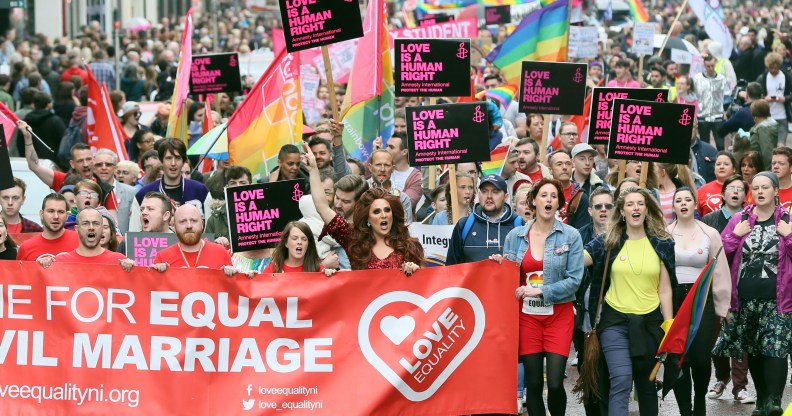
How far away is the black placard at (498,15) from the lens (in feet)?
80.8

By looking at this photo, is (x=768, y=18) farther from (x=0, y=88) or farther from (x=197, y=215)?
(x=197, y=215)

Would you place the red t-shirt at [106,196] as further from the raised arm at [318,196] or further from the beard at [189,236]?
the raised arm at [318,196]

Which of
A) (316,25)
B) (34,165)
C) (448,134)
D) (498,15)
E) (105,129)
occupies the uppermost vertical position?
(498,15)

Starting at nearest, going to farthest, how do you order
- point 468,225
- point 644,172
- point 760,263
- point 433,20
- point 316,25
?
point 468,225, point 760,263, point 644,172, point 316,25, point 433,20

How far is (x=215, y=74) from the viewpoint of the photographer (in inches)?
629

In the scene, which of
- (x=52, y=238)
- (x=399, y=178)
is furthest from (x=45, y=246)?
(x=399, y=178)

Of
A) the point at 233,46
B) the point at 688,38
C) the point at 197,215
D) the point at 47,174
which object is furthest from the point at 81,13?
the point at 197,215

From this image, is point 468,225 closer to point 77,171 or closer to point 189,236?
point 189,236

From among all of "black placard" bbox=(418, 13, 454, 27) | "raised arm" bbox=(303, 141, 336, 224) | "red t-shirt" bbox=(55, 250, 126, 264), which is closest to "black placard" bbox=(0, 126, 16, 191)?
"red t-shirt" bbox=(55, 250, 126, 264)

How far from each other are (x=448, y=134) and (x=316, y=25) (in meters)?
1.66

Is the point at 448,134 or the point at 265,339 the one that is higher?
the point at 448,134

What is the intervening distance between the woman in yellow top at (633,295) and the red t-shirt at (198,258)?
2.10 metres

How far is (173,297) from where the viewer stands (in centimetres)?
884

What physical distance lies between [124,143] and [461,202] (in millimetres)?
5456
